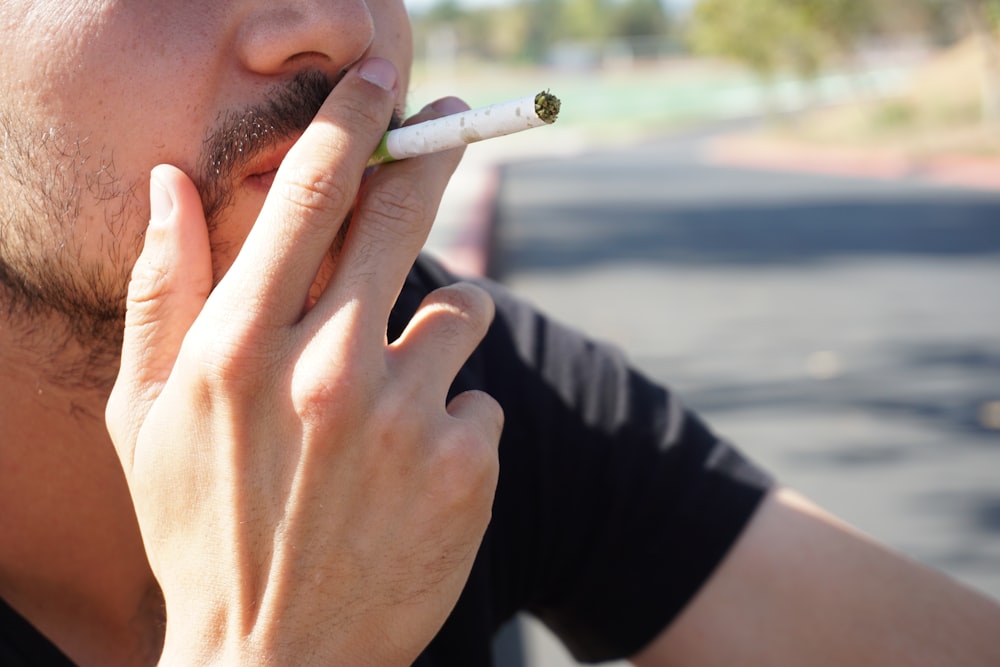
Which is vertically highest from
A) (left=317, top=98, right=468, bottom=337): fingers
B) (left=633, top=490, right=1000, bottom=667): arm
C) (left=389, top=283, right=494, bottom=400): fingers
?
(left=317, top=98, right=468, bottom=337): fingers

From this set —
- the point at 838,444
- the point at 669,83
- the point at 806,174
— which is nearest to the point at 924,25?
the point at 669,83

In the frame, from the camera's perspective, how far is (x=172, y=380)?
1068 mm

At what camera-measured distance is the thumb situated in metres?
1.11

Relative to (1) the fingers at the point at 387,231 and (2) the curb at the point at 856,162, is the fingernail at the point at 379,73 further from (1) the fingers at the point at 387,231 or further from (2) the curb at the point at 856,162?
(2) the curb at the point at 856,162

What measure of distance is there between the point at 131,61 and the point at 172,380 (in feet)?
1.21

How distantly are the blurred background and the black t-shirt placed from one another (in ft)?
1.66

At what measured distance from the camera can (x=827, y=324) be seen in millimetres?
7113

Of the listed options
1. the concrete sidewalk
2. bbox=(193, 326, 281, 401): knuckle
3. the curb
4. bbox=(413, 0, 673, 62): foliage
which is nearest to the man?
bbox=(193, 326, 281, 401): knuckle

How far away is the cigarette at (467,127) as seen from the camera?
1.02 meters

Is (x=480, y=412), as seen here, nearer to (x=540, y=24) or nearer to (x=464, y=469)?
(x=464, y=469)

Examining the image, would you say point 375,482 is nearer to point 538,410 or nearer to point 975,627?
point 538,410

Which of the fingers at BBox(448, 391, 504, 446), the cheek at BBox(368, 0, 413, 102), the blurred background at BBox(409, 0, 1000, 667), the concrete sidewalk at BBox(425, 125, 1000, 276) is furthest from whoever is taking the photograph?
the concrete sidewalk at BBox(425, 125, 1000, 276)

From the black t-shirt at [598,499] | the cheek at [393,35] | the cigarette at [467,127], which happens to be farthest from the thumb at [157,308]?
the black t-shirt at [598,499]

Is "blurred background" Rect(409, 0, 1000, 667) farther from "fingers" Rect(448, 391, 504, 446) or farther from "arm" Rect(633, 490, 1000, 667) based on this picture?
"arm" Rect(633, 490, 1000, 667)
